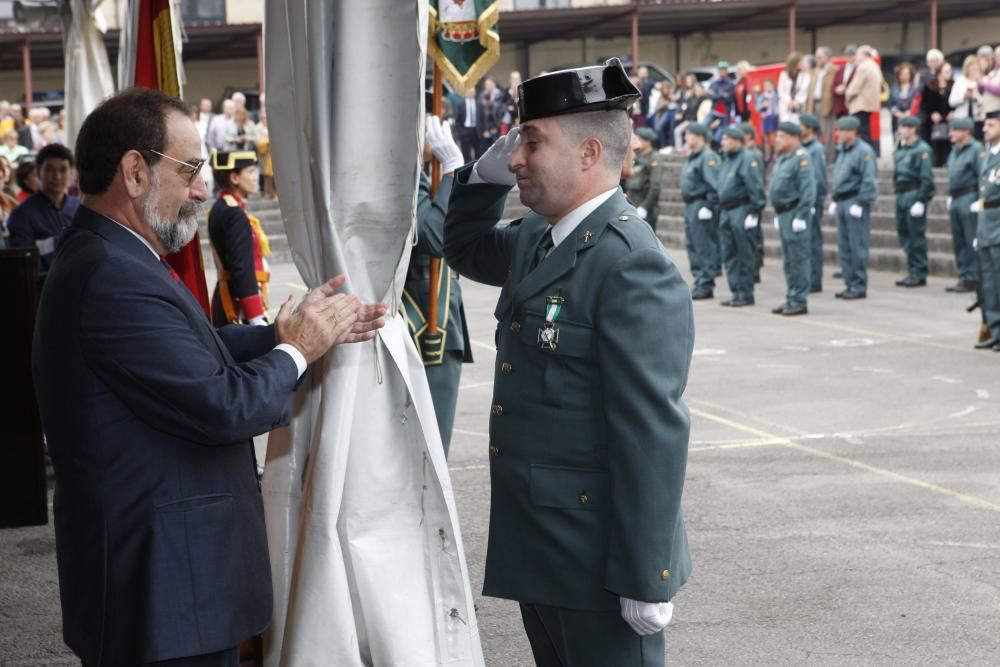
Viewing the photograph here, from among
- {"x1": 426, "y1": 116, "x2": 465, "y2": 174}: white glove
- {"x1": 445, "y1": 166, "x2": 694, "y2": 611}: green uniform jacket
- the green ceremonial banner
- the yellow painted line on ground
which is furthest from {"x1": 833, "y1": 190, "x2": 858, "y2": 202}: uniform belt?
{"x1": 445, "y1": 166, "x2": 694, "y2": 611}: green uniform jacket

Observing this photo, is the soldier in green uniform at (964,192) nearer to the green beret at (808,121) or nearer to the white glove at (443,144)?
the green beret at (808,121)

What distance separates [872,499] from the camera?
701cm

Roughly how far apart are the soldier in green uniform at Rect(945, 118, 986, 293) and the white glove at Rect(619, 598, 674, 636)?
13596 millimetres

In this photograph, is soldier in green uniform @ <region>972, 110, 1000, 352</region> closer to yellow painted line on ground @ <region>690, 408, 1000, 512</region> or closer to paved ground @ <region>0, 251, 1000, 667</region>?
paved ground @ <region>0, 251, 1000, 667</region>

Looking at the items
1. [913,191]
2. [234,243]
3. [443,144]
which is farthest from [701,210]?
[443,144]

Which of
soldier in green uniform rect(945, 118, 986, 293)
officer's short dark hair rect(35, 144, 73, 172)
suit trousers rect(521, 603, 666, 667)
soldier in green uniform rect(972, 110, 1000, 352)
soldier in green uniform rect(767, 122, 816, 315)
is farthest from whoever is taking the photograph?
soldier in green uniform rect(945, 118, 986, 293)

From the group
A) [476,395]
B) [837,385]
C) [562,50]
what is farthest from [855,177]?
[562,50]

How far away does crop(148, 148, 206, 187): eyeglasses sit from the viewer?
118 inches

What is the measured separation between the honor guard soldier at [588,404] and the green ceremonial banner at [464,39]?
1845 mm

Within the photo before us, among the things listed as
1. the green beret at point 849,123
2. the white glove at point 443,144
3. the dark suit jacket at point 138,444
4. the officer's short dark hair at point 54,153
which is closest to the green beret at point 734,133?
the green beret at point 849,123

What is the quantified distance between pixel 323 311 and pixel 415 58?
33.5 inches

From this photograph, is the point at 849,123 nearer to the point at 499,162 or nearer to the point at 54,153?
the point at 54,153

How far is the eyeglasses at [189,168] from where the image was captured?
3.01 meters

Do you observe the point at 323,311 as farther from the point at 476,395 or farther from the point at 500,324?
the point at 476,395
